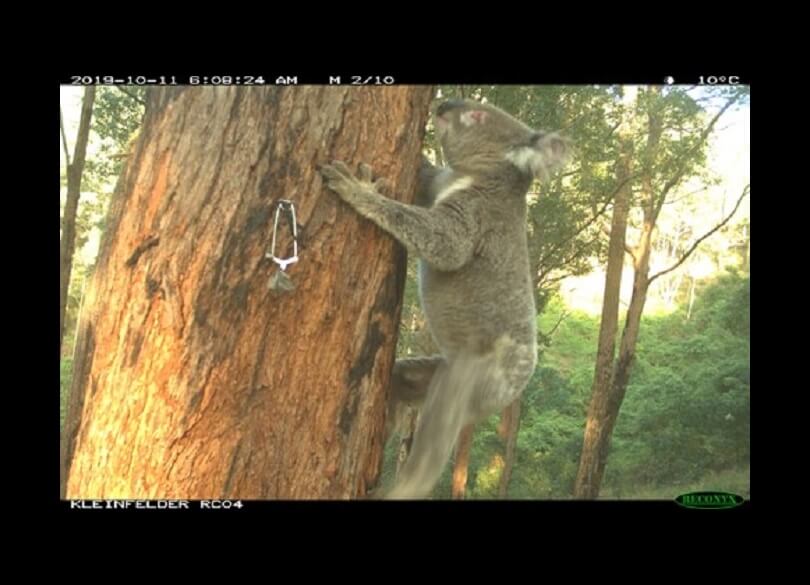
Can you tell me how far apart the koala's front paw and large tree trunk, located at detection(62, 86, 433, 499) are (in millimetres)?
42

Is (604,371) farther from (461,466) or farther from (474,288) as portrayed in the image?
(474,288)

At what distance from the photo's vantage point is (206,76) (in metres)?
2.72

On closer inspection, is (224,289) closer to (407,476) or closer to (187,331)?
(187,331)

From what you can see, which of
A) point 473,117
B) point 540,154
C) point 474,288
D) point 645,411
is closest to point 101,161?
point 473,117

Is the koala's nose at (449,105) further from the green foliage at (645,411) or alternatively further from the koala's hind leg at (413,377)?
the green foliage at (645,411)

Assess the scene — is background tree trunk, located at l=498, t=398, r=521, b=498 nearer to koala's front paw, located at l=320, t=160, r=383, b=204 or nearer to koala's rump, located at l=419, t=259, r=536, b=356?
koala's rump, located at l=419, t=259, r=536, b=356

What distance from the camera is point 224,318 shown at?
252 centimetres

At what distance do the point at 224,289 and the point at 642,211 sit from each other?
7921 mm

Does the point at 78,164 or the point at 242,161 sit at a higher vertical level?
the point at 78,164

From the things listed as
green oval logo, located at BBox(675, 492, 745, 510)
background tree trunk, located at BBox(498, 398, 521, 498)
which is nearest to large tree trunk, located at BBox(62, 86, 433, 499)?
green oval logo, located at BBox(675, 492, 745, 510)

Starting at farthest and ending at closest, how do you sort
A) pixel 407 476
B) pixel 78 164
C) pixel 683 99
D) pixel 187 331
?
pixel 683 99, pixel 78 164, pixel 407 476, pixel 187 331

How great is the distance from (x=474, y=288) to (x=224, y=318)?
65.1 inches

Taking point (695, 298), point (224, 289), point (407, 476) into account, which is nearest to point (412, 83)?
point (224, 289)

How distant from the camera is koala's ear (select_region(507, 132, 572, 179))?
12.9ft
